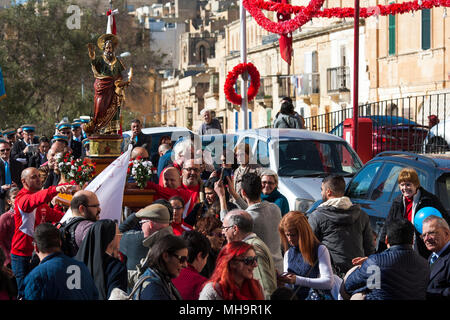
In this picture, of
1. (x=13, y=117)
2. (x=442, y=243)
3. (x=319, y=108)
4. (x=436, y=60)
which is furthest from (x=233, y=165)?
(x=319, y=108)

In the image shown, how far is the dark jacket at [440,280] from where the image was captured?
6363 mm

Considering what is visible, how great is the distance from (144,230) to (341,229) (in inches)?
75.2

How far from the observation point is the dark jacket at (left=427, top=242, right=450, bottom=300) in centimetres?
636

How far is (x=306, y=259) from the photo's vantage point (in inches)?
269

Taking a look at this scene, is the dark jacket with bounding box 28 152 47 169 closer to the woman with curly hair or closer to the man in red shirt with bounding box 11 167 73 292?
the man in red shirt with bounding box 11 167 73 292

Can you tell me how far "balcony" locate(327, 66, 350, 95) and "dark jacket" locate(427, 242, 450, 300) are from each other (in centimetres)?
3433

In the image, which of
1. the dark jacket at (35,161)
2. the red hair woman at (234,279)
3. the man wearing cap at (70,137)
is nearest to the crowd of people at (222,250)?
the red hair woman at (234,279)

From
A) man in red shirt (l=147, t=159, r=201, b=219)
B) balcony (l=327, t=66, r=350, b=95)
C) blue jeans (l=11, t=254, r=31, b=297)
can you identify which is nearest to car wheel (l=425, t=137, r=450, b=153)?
man in red shirt (l=147, t=159, r=201, b=219)

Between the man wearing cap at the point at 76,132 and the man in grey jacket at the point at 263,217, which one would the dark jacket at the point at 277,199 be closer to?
the man in grey jacket at the point at 263,217

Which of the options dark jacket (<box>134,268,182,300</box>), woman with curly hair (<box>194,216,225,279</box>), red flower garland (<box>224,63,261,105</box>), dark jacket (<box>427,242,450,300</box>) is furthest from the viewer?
red flower garland (<box>224,63,261,105</box>)

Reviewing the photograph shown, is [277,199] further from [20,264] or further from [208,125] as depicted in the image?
[208,125]

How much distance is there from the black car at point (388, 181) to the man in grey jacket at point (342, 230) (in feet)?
4.03

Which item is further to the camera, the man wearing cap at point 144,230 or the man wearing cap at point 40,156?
the man wearing cap at point 40,156

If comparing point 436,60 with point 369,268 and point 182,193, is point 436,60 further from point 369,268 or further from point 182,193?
point 369,268
